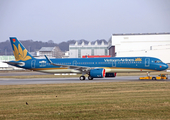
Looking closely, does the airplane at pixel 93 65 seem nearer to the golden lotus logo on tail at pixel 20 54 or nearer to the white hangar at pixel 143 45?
the golden lotus logo on tail at pixel 20 54

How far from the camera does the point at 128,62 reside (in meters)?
42.1

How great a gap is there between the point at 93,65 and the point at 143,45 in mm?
77871

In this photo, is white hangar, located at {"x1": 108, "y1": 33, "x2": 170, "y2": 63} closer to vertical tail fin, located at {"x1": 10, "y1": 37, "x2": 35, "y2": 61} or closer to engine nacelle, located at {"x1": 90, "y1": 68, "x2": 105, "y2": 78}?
vertical tail fin, located at {"x1": 10, "y1": 37, "x2": 35, "y2": 61}

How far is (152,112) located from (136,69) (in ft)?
94.3

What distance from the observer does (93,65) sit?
43.7 metres

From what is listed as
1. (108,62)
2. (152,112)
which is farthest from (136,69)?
(152,112)

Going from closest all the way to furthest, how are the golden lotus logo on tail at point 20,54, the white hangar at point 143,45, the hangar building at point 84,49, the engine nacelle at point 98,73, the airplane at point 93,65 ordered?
1. the engine nacelle at point 98,73
2. the airplane at point 93,65
3. the golden lotus logo on tail at point 20,54
4. the white hangar at point 143,45
5. the hangar building at point 84,49

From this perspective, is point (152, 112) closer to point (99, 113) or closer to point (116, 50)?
point (99, 113)

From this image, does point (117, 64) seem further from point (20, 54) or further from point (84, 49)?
point (84, 49)

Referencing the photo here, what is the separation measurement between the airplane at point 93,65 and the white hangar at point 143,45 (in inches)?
2881

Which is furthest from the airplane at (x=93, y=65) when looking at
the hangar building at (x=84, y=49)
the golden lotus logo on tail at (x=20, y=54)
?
the hangar building at (x=84, y=49)

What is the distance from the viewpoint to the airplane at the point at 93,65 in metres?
41.3

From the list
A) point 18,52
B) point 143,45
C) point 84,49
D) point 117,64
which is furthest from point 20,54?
point 84,49

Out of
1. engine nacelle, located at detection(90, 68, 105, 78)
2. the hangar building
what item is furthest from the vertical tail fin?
the hangar building
